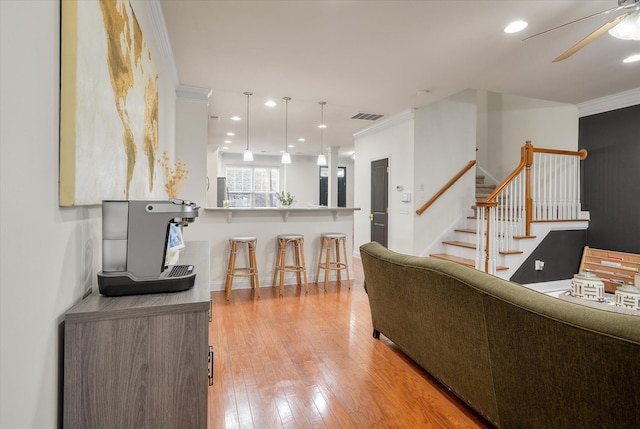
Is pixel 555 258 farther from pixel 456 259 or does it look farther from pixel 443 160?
pixel 443 160

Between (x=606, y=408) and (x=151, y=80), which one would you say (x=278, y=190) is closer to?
(x=151, y=80)

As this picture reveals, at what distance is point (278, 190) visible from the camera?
11383 millimetres

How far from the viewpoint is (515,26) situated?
2830mm

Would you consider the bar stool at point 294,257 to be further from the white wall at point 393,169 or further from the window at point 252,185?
the window at point 252,185

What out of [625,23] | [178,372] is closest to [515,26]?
[625,23]

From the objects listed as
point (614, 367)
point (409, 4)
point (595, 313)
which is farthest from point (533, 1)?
point (614, 367)

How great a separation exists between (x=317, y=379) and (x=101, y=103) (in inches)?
78.9

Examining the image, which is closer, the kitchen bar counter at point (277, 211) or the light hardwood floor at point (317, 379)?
the light hardwood floor at point (317, 379)

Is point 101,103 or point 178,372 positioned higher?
point 101,103

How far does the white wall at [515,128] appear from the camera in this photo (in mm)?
5717

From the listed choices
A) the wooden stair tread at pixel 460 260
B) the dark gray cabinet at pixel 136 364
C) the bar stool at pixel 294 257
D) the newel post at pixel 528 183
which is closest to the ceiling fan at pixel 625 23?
the newel post at pixel 528 183

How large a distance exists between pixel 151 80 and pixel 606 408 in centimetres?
300

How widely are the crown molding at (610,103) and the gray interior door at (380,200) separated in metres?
3.11

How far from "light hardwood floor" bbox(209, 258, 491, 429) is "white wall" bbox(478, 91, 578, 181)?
4916 mm
